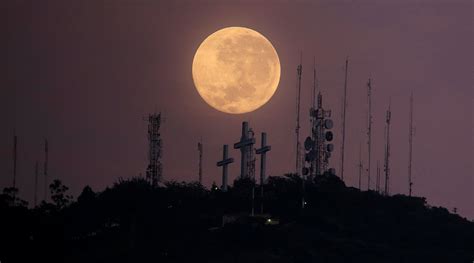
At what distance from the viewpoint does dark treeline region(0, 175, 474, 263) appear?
15550cm

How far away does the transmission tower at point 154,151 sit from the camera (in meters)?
174

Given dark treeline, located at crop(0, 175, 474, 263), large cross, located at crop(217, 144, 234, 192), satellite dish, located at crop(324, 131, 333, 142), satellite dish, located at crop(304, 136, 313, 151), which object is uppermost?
satellite dish, located at crop(324, 131, 333, 142)

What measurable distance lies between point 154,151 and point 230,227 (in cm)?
1645

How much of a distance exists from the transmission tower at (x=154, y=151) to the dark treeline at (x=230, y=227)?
146 centimetres

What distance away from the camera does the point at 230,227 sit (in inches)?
6393

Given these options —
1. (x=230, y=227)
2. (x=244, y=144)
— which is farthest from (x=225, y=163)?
(x=230, y=227)

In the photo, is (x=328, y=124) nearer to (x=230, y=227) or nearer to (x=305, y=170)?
(x=305, y=170)

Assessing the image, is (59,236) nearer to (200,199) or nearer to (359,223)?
(200,199)

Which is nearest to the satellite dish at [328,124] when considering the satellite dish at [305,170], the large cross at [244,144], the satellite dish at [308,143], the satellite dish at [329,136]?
the satellite dish at [329,136]

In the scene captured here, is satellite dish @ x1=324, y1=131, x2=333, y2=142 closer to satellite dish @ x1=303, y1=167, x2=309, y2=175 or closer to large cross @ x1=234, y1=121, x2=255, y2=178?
satellite dish @ x1=303, y1=167, x2=309, y2=175

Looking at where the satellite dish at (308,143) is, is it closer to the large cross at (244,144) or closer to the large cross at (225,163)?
the large cross at (244,144)

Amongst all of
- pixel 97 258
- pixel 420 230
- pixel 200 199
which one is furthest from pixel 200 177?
pixel 97 258

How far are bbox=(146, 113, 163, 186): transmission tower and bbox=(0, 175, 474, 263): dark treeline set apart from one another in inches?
57.4

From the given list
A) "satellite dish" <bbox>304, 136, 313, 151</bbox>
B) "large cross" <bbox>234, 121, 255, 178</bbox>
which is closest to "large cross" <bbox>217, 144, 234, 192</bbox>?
"large cross" <bbox>234, 121, 255, 178</bbox>
